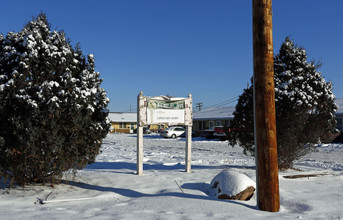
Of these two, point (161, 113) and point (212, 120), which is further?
point (212, 120)

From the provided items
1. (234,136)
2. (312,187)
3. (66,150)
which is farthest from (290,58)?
(66,150)

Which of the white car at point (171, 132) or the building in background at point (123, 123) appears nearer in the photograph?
the white car at point (171, 132)

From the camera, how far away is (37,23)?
6469 mm

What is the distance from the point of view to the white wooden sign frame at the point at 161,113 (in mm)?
8414

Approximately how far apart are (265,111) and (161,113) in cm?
424

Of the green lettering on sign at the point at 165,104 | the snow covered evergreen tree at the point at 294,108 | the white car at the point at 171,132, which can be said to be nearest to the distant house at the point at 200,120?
the white car at the point at 171,132

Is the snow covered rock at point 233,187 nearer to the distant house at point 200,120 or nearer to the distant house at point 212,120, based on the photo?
the distant house at point 200,120

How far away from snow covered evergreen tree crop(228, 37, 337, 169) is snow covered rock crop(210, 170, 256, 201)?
3136 mm

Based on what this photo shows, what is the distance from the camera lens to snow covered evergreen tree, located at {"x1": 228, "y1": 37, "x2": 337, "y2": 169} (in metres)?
8.60

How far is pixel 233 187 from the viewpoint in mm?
5840

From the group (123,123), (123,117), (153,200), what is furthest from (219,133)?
(123,117)

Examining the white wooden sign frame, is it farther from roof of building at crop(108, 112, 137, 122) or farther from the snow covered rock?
roof of building at crop(108, 112, 137, 122)

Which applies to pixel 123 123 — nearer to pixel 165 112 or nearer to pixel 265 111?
pixel 165 112

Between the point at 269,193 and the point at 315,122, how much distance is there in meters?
4.85
